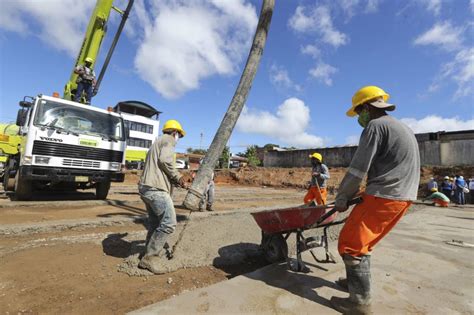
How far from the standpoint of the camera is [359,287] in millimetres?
2303

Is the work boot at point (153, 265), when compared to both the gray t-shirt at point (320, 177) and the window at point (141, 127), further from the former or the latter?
the window at point (141, 127)

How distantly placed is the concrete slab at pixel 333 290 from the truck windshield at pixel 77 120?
Result: 6266 millimetres

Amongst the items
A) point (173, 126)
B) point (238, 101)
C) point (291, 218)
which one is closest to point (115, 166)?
point (238, 101)

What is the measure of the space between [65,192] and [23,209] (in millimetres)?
3829

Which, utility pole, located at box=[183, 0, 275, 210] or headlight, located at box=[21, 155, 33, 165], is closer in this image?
utility pole, located at box=[183, 0, 275, 210]

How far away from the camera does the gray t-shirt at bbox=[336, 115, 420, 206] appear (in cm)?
226

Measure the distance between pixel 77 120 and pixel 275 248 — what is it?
6.32 meters

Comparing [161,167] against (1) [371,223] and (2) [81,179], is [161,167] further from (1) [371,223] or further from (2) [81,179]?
(2) [81,179]

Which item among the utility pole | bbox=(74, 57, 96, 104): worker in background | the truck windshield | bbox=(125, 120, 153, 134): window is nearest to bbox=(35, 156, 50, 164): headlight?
the truck windshield

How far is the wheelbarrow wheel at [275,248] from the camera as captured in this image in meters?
3.55

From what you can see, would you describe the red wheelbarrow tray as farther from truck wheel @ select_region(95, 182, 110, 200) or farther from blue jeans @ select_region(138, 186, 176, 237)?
truck wheel @ select_region(95, 182, 110, 200)

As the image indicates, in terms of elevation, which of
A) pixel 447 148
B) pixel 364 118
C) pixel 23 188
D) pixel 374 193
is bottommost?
pixel 23 188

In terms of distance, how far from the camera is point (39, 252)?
12.2 feet

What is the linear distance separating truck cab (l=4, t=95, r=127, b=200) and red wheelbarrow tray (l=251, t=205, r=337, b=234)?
554 cm
